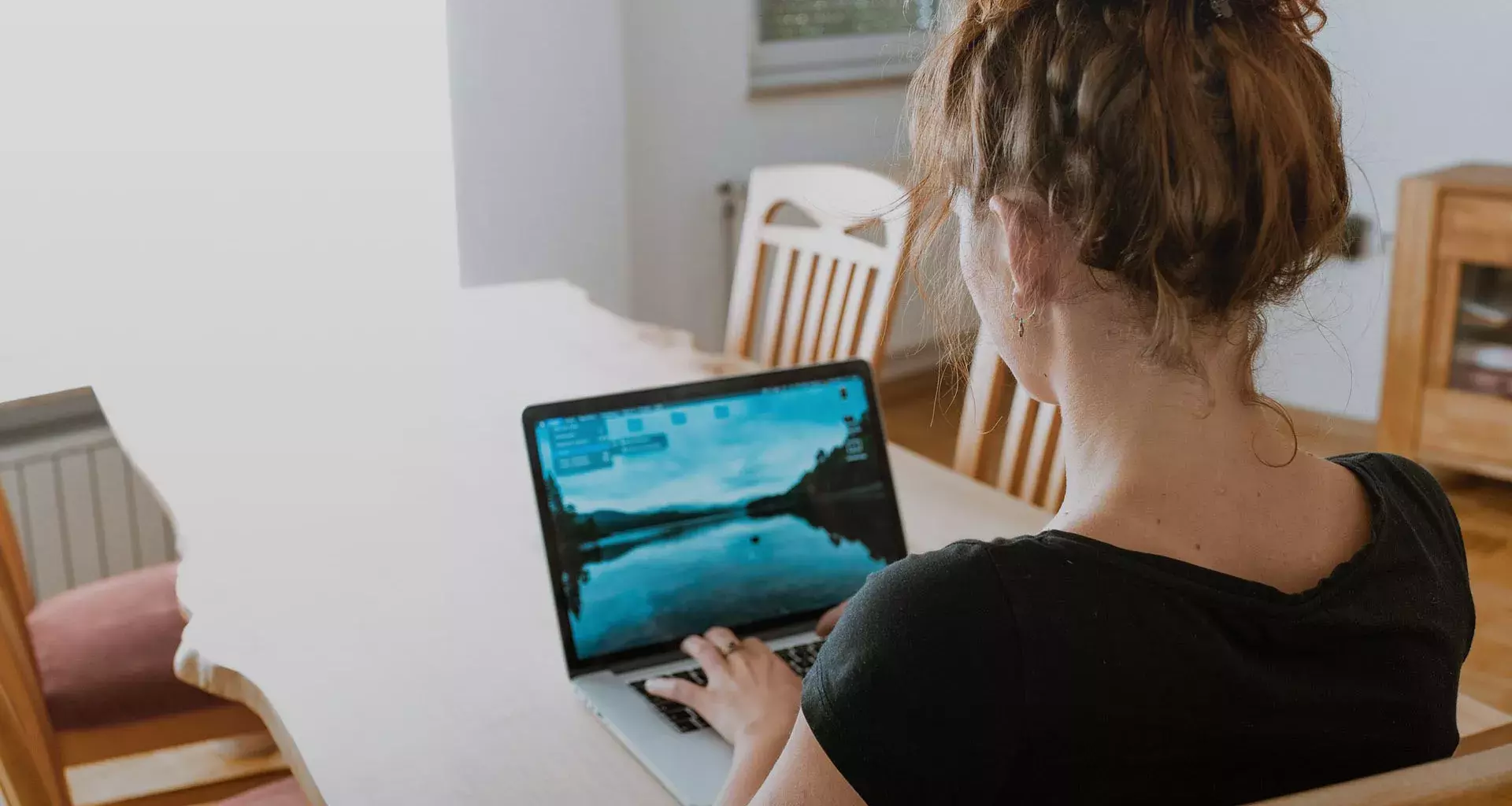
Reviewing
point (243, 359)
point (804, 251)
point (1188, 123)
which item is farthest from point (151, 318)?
point (1188, 123)

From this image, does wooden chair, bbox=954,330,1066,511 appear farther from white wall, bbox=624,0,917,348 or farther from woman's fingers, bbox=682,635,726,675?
white wall, bbox=624,0,917,348

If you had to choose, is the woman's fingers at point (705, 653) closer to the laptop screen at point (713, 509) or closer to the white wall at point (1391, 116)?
the laptop screen at point (713, 509)

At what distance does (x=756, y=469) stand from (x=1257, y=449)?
1.78 ft

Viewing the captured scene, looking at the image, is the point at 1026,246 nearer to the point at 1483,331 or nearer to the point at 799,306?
the point at 799,306

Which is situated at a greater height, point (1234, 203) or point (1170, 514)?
point (1234, 203)

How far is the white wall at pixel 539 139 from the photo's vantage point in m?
2.99

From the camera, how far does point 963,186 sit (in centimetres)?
83

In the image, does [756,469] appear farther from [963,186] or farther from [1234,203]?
[1234,203]

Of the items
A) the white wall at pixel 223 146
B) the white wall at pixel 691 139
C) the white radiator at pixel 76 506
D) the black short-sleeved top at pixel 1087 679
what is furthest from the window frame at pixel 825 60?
the black short-sleeved top at pixel 1087 679

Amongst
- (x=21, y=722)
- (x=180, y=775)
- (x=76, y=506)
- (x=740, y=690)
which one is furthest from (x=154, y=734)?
(x=740, y=690)

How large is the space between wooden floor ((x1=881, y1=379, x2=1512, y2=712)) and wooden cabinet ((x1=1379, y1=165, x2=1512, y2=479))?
0.38 feet

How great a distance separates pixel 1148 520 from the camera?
754mm

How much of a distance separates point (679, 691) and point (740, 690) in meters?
0.06

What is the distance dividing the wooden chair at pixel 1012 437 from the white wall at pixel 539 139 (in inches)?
62.3
